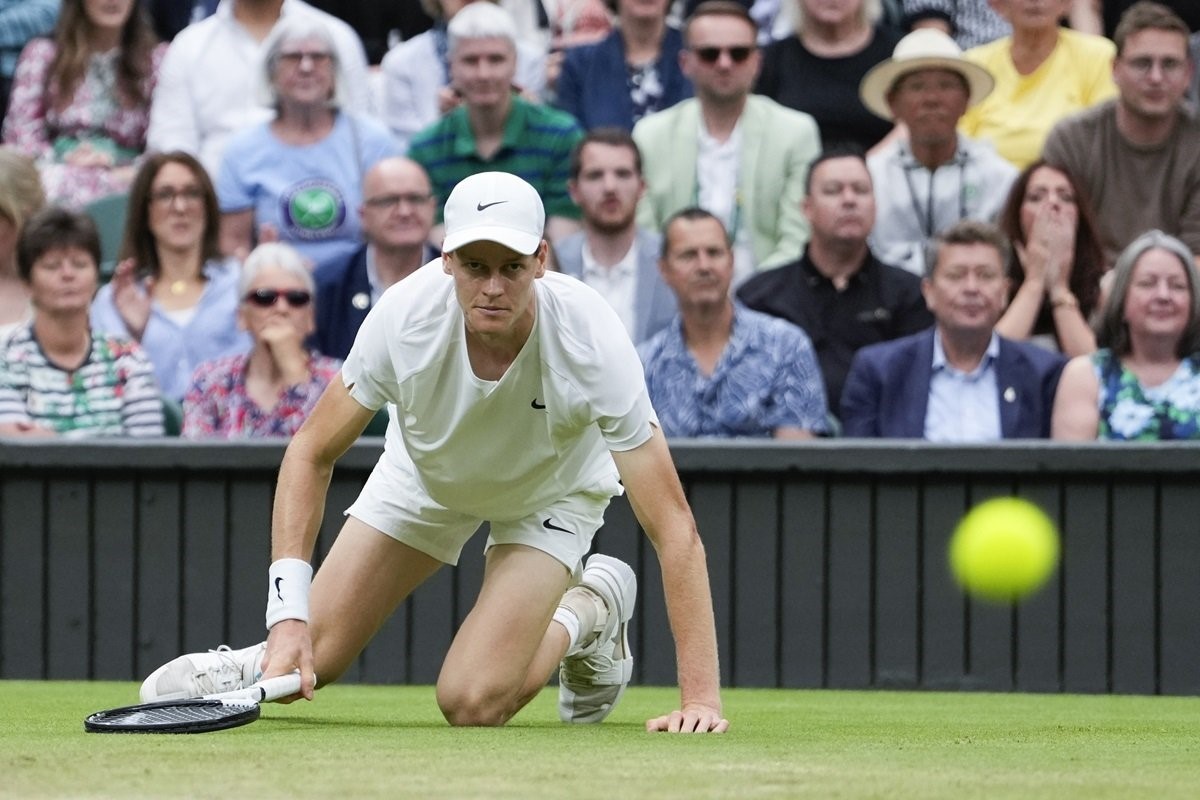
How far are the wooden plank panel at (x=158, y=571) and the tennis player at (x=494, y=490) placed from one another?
215 centimetres

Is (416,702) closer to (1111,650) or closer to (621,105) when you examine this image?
(1111,650)

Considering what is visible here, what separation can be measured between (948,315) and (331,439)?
3.72 meters

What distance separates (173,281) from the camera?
9.07m

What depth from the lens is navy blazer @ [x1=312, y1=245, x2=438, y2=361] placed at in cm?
902

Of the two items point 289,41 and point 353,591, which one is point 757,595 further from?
point 289,41

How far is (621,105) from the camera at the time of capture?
10320 mm

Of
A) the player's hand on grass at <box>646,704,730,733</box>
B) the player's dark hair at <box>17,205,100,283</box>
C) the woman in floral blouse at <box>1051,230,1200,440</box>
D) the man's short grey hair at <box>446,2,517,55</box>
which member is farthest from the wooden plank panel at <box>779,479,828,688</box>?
the player's dark hair at <box>17,205,100,283</box>

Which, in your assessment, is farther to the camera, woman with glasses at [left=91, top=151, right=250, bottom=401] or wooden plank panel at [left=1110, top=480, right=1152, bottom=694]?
woman with glasses at [left=91, top=151, right=250, bottom=401]

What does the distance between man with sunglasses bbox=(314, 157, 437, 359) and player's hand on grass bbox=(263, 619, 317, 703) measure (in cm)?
399

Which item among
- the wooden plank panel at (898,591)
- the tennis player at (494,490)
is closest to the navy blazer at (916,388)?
the wooden plank panel at (898,591)

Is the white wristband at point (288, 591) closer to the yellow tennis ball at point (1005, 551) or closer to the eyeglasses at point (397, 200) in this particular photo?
the yellow tennis ball at point (1005, 551)

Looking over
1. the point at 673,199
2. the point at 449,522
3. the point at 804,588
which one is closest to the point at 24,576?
the point at 449,522

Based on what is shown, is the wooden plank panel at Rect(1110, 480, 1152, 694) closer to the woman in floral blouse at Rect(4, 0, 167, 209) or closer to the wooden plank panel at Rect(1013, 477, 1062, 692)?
the wooden plank panel at Rect(1013, 477, 1062, 692)

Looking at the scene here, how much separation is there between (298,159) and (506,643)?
15.1ft
